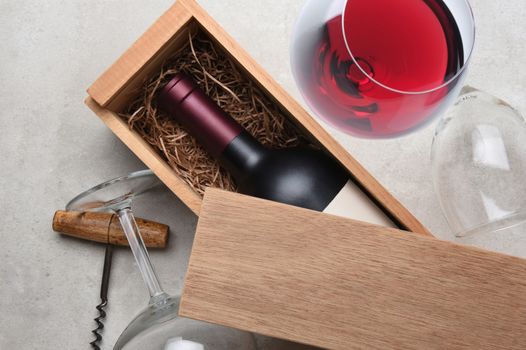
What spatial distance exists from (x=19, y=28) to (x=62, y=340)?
57 cm

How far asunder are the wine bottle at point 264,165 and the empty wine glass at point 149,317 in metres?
0.12

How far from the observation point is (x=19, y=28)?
1.05 meters

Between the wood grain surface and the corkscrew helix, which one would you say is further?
the corkscrew helix

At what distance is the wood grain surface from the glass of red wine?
0.11m

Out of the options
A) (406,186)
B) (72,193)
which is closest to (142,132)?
(72,193)

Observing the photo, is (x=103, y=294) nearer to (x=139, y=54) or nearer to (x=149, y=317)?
(x=149, y=317)

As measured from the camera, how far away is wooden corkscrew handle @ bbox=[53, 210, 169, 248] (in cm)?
97

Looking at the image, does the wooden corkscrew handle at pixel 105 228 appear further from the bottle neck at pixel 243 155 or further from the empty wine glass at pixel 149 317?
the bottle neck at pixel 243 155

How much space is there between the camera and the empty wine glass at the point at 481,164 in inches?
33.3

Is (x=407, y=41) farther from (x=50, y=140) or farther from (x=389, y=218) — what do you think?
(x=50, y=140)

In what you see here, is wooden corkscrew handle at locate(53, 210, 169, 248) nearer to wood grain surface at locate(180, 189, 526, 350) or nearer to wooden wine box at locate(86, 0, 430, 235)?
wooden wine box at locate(86, 0, 430, 235)

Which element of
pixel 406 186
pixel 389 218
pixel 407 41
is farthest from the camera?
pixel 406 186

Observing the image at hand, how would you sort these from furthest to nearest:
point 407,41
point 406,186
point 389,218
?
1. point 406,186
2. point 389,218
3. point 407,41

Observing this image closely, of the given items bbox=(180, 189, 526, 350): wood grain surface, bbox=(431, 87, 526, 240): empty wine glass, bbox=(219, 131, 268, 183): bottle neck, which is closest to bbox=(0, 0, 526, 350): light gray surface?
bbox=(431, 87, 526, 240): empty wine glass
